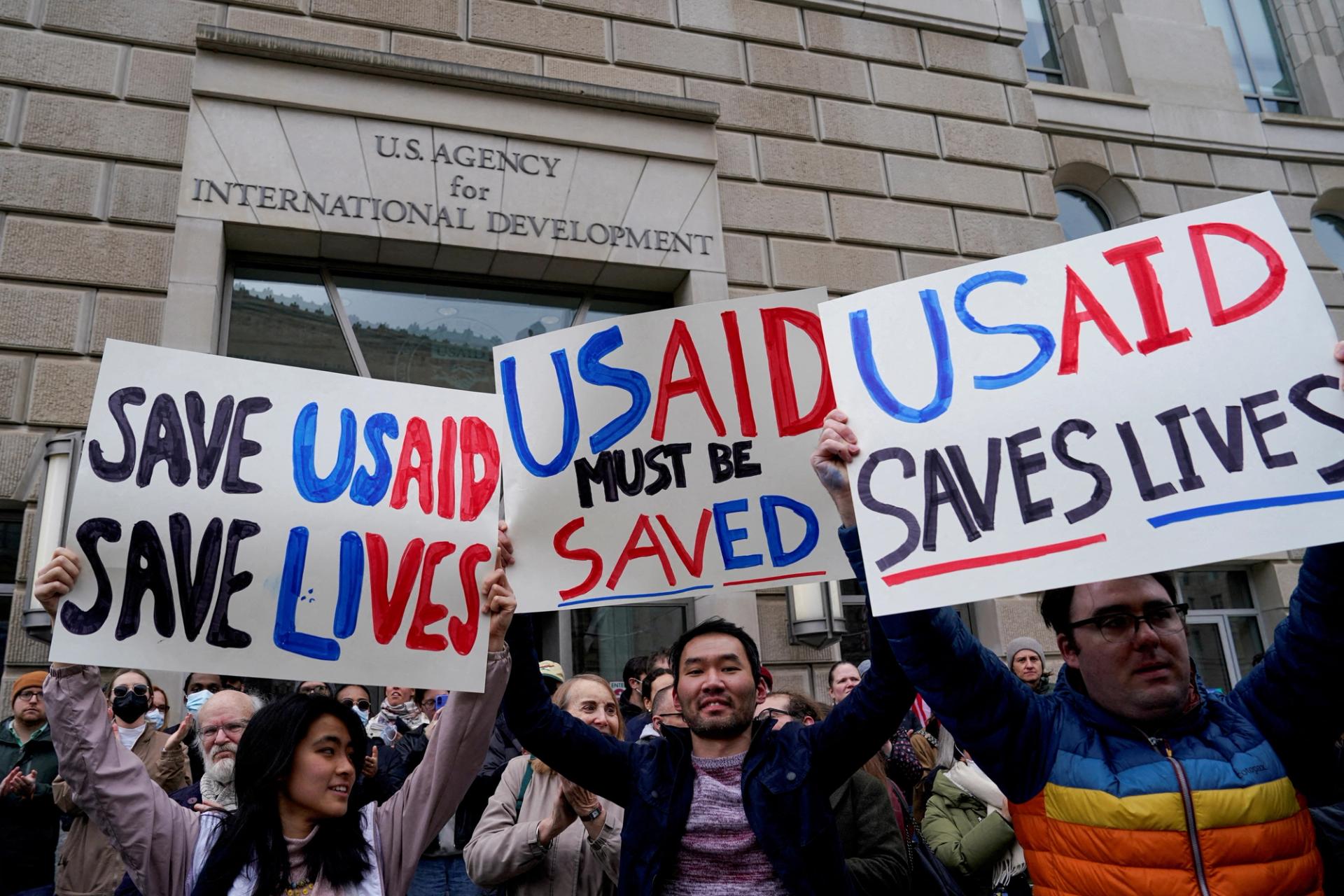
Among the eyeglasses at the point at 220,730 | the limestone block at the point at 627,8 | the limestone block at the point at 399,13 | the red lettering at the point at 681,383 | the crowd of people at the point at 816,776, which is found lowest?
the crowd of people at the point at 816,776

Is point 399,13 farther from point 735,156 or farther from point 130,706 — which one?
point 130,706

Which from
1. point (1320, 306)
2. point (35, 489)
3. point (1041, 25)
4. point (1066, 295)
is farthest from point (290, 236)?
point (1041, 25)

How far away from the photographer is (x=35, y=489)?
570cm

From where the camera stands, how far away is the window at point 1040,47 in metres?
11.6

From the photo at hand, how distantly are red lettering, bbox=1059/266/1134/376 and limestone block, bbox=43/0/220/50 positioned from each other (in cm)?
707

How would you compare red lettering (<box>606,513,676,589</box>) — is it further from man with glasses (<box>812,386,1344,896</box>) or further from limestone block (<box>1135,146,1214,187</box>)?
limestone block (<box>1135,146,1214,187</box>)

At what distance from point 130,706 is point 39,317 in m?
3.18

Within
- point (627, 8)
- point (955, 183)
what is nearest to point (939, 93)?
point (955, 183)

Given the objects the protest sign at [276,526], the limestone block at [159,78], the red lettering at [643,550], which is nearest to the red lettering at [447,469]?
the protest sign at [276,526]

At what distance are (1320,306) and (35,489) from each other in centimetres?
613

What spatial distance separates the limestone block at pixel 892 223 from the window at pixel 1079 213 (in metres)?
2.86

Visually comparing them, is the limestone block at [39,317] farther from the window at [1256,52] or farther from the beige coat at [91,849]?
the window at [1256,52]

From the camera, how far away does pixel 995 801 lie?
3.73 m

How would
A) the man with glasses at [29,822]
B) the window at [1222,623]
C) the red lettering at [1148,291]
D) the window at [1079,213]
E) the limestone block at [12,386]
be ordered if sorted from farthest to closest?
the window at [1079,213]
the window at [1222,623]
the limestone block at [12,386]
the man with glasses at [29,822]
the red lettering at [1148,291]
